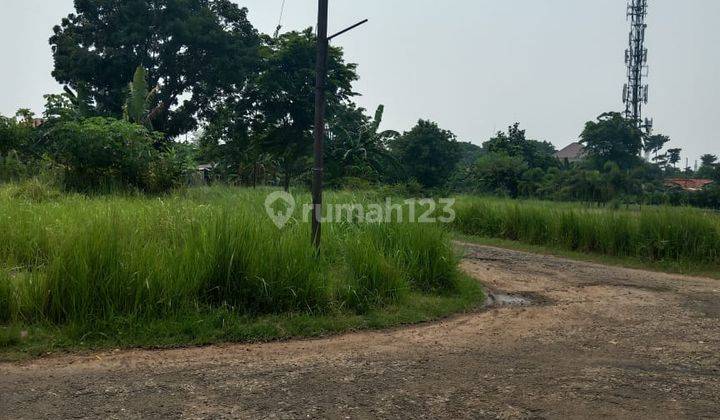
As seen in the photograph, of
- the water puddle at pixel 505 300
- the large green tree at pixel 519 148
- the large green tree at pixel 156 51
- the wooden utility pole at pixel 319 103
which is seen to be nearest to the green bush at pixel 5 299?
the wooden utility pole at pixel 319 103

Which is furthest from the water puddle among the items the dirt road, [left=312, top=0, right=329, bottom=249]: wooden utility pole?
[left=312, top=0, right=329, bottom=249]: wooden utility pole

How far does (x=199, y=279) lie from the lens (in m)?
5.50

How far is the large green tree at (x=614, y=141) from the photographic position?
3066 centimetres

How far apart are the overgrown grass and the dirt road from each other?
1.32 feet

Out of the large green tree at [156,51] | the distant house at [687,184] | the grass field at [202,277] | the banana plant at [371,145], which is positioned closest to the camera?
the grass field at [202,277]

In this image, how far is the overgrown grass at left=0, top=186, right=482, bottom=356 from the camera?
4988 mm

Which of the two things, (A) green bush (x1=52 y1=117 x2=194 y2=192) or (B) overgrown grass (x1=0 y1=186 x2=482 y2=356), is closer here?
(B) overgrown grass (x1=0 y1=186 x2=482 y2=356)

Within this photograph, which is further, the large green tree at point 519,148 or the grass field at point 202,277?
the large green tree at point 519,148

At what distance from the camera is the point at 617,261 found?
11.4m

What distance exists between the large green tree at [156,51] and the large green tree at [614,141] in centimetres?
1926

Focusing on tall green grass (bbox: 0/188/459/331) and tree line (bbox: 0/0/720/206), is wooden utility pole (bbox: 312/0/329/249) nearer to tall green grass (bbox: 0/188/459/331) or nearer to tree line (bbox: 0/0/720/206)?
tall green grass (bbox: 0/188/459/331)

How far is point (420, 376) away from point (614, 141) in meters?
30.5

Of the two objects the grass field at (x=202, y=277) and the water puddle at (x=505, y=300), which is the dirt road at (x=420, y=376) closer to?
the grass field at (x=202, y=277)

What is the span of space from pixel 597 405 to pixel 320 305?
9.75 feet
